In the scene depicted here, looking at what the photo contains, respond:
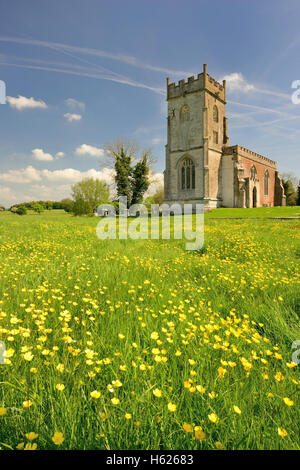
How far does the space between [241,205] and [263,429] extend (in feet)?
108

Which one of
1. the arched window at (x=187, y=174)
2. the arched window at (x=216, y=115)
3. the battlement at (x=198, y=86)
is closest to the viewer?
the battlement at (x=198, y=86)

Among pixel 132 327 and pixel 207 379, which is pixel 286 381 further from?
pixel 132 327

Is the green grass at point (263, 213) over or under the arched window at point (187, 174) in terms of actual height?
under

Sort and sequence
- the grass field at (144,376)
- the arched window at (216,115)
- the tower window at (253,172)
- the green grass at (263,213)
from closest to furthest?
the grass field at (144,376)
the green grass at (263,213)
the arched window at (216,115)
the tower window at (253,172)

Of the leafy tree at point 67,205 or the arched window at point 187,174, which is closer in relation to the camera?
the arched window at point 187,174

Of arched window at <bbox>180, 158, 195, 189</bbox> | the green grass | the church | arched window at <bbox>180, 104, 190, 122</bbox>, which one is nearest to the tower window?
the church

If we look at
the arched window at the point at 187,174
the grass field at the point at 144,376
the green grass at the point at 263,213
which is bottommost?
the grass field at the point at 144,376

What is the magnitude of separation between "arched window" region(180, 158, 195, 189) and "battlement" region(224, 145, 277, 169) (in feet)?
19.4

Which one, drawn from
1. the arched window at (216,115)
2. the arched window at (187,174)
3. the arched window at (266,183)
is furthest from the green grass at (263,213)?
the arched window at (266,183)

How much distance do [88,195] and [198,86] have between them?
2080cm

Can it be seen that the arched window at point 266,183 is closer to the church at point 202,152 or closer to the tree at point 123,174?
the church at point 202,152

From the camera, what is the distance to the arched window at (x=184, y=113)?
31.2 m
